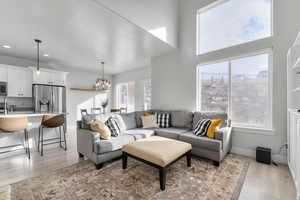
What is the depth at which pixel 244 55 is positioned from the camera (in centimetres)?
290

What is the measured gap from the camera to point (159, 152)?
6.04ft

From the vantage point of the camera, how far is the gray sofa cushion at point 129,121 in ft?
11.1

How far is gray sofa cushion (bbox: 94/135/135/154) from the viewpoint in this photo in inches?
87.5

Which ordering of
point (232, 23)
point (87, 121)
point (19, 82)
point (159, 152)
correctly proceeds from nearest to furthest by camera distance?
point (159, 152) < point (87, 121) < point (232, 23) < point (19, 82)

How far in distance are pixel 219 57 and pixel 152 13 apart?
1.90 m

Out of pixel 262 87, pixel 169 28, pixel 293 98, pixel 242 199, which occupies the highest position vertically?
pixel 169 28

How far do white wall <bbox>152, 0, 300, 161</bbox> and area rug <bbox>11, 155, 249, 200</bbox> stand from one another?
2.46ft

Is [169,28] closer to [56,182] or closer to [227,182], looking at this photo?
[227,182]

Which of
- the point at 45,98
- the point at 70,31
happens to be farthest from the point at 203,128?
the point at 45,98

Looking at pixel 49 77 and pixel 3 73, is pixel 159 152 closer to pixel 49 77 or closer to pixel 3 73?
pixel 49 77

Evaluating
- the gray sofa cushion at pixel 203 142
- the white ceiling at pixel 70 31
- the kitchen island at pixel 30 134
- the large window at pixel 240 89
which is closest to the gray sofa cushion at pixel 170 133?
the gray sofa cushion at pixel 203 142

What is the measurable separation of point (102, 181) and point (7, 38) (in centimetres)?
385

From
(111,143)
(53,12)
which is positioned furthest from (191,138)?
(53,12)

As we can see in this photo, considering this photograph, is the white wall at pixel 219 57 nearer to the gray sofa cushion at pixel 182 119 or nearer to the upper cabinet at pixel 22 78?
the gray sofa cushion at pixel 182 119
